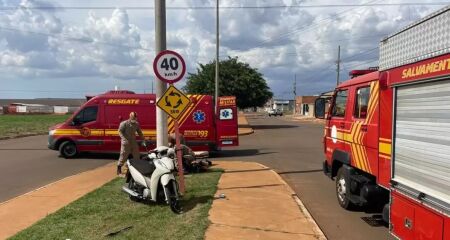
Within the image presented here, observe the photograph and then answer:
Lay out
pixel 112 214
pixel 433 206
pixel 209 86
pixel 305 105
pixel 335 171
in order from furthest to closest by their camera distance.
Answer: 1. pixel 305 105
2. pixel 209 86
3. pixel 335 171
4. pixel 112 214
5. pixel 433 206

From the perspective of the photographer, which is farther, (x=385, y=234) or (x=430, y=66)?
(x=385, y=234)

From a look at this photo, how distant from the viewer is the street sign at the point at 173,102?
31.2ft

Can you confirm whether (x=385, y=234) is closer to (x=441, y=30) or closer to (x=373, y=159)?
(x=373, y=159)

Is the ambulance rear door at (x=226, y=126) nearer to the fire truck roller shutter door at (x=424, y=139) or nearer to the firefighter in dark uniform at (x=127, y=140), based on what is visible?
the firefighter in dark uniform at (x=127, y=140)

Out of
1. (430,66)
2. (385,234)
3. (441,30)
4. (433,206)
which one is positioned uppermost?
(441,30)

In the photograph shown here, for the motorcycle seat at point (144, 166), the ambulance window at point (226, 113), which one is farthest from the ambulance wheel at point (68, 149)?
the motorcycle seat at point (144, 166)

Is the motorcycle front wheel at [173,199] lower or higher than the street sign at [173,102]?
lower

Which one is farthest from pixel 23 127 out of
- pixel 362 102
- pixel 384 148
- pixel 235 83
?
pixel 384 148

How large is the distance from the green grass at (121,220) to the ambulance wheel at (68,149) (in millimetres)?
9321

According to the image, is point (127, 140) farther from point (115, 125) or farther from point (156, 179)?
point (115, 125)

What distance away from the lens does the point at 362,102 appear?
8.02 meters

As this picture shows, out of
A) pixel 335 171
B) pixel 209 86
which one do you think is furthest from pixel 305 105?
pixel 335 171

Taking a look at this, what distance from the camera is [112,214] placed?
8.08 m

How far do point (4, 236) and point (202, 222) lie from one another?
268 cm
